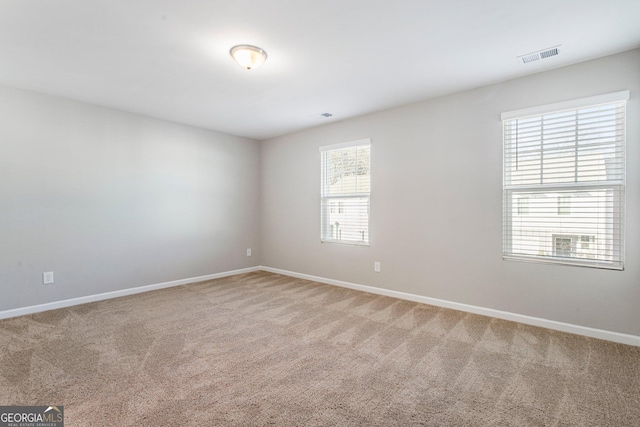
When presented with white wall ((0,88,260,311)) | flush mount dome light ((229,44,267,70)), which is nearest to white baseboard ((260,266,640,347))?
white wall ((0,88,260,311))

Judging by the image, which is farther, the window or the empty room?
the window

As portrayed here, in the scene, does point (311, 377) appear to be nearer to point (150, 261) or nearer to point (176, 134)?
point (150, 261)

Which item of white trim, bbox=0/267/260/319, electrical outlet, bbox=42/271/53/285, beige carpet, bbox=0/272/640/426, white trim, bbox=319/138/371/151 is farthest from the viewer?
white trim, bbox=319/138/371/151

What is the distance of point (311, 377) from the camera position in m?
2.11

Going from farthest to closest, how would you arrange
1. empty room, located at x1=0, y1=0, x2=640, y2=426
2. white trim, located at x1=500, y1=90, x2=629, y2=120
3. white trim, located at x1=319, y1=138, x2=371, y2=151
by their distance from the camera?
white trim, located at x1=319, y1=138, x2=371, y2=151, white trim, located at x1=500, y1=90, x2=629, y2=120, empty room, located at x1=0, y1=0, x2=640, y2=426

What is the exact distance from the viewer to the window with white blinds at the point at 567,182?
269cm

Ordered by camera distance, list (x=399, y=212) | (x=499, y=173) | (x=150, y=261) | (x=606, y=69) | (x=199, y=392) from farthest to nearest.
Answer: (x=150, y=261) < (x=399, y=212) < (x=499, y=173) < (x=606, y=69) < (x=199, y=392)

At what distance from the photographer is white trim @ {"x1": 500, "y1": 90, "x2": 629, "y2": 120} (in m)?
2.63

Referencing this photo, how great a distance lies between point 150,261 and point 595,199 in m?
5.35

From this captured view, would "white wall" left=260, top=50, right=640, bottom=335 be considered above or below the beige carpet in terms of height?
Result: above

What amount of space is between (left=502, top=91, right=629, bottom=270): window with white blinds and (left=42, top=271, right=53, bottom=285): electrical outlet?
17.0 feet

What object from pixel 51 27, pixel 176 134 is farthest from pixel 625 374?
pixel 176 134

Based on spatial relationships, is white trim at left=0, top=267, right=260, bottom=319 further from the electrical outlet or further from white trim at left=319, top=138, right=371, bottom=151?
white trim at left=319, top=138, right=371, bottom=151

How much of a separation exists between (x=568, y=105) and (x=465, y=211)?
1355mm
